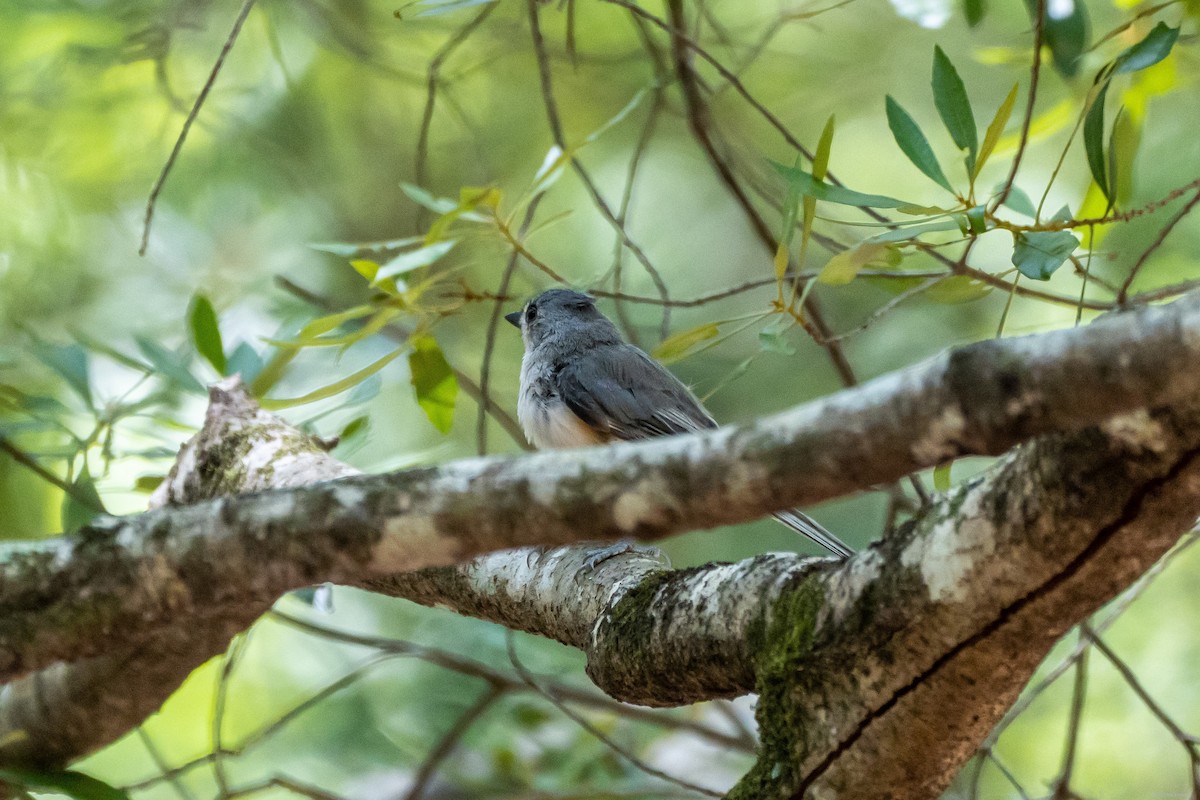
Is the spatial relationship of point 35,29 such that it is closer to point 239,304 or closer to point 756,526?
point 239,304

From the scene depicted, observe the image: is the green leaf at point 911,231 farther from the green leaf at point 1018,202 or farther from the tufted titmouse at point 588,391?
the tufted titmouse at point 588,391

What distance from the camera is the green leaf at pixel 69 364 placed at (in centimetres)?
330

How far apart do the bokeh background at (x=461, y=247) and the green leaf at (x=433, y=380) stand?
0.98 meters

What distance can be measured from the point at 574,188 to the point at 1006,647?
4.89 metres

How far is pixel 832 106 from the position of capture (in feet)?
18.8

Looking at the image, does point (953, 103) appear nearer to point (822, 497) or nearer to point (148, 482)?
point (822, 497)

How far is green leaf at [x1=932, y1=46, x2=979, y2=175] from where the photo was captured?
7.28ft

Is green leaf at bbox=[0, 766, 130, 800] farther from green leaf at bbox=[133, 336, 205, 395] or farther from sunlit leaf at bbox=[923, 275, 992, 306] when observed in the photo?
sunlit leaf at bbox=[923, 275, 992, 306]

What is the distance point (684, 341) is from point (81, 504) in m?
1.93

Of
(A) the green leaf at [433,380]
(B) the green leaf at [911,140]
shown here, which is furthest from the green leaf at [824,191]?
(A) the green leaf at [433,380]

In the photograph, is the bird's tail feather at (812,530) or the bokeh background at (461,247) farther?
the bokeh background at (461,247)

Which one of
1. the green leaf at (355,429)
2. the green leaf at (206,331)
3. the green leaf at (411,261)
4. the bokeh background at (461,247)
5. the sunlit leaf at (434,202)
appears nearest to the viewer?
the green leaf at (411,261)

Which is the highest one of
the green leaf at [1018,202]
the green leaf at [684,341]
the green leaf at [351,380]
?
the green leaf at [1018,202]

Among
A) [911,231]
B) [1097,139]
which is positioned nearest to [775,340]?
[911,231]
